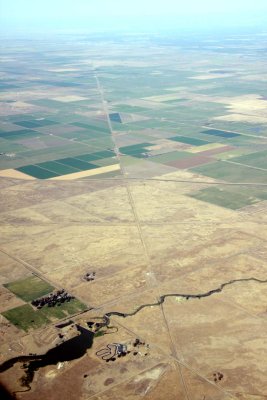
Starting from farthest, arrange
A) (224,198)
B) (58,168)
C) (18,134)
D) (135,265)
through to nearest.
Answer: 1. (18,134)
2. (58,168)
3. (224,198)
4. (135,265)

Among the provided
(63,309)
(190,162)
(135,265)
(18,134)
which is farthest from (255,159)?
(63,309)

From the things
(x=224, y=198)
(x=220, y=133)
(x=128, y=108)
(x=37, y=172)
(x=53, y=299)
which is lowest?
(x=128, y=108)

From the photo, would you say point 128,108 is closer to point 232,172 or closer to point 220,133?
point 220,133

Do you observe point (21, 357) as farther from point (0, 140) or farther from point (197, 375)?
point (0, 140)

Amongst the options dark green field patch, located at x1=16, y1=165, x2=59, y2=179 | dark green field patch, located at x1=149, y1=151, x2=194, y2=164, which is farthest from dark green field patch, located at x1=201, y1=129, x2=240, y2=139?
dark green field patch, located at x1=16, y1=165, x2=59, y2=179

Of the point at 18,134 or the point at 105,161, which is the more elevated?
the point at 105,161

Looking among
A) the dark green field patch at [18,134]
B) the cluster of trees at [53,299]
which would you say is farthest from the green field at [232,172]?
the dark green field patch at [18,134]

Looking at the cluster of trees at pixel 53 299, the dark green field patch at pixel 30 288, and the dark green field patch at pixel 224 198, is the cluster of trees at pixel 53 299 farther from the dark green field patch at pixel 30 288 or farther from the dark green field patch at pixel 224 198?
the dark green field patch at pixel 224 198
